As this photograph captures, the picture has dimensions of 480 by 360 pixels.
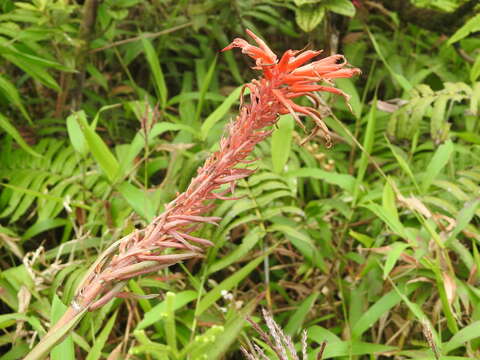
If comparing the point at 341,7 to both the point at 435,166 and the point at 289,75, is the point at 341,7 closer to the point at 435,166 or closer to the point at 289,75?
the point at 435,166

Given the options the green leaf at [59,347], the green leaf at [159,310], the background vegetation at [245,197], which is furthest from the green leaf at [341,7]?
the green leaf at [59,347]

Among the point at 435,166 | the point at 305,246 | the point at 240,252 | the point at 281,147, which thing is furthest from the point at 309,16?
the point at 240,252

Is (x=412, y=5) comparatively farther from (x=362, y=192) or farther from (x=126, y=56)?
(x=126, y=56)

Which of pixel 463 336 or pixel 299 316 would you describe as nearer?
pixel 463 336

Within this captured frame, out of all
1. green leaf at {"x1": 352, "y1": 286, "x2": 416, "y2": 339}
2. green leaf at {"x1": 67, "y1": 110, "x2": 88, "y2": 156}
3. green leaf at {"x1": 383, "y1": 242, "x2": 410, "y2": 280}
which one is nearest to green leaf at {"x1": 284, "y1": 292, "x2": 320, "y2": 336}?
green leaf at {"x1": 352, "y1": 286, "x2": 416, "y2": 339}

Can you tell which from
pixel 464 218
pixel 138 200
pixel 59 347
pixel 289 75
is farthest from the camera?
pixel 138 200

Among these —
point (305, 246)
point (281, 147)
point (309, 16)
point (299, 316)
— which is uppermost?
point (309, 16)

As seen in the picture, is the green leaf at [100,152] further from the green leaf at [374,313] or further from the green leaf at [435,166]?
the green leaf at [435,166]

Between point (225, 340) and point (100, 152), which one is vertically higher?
point (100, 152)

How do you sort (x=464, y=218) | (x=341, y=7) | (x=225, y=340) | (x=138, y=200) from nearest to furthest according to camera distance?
(x=225, y=340) → (x=464, y=218) → (x=138, y=200) → (x=341, y=7)
